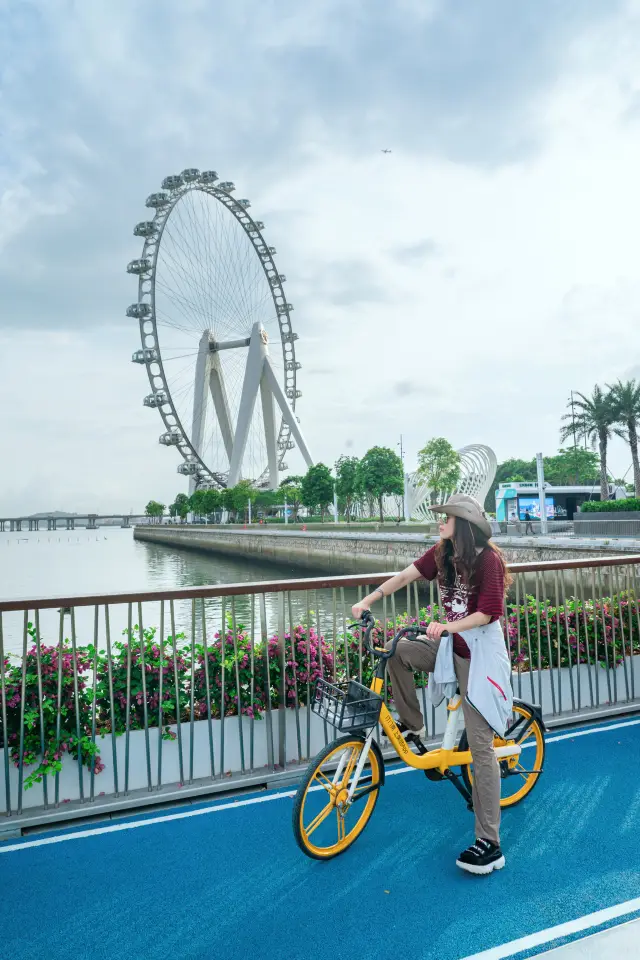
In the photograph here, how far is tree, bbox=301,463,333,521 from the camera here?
77250 mm

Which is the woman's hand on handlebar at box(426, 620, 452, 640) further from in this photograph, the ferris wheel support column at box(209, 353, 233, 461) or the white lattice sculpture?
the ferris wheel support column at box(209, 353, 233, 461)

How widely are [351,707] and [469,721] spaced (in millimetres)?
539

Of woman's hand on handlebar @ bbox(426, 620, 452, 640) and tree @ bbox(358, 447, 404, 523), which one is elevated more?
tree @ bbox(358, 447, 404, 523)

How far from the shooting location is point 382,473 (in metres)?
68.4

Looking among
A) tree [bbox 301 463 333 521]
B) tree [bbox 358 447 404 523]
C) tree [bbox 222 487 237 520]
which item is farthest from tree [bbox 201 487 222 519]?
tree [bbox 358 447 404 523]

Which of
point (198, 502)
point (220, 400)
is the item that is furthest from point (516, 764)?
point (198, 502)

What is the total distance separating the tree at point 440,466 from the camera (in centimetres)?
5969

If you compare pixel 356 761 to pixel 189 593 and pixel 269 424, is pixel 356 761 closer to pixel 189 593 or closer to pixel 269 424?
pixel 189 593

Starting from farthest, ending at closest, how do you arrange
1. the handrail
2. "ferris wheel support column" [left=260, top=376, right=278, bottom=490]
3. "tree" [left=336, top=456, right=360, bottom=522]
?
"tree" [left=336, top=456, right=360, bottom=522] < "ferris wheel support column" [left=260, top=376, right=278, bottom=490] < the handrail

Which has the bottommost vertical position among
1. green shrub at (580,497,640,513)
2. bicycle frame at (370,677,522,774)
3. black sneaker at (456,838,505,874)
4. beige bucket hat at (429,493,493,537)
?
black sneaker at (456,838,505,874)

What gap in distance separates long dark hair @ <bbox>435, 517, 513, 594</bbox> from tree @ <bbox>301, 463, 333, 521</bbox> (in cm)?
7371

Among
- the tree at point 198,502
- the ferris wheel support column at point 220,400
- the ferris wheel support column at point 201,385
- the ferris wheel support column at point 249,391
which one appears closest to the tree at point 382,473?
the ferris wheel support column at point 249,391

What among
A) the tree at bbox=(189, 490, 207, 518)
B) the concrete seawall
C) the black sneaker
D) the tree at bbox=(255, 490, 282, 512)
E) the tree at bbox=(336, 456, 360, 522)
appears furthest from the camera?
the tree at bbox=(189, 490, 207, 518)

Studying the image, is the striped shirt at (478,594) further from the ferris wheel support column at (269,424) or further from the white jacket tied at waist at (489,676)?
the ferris wheel support column at (269,424)
